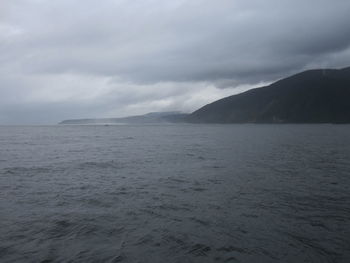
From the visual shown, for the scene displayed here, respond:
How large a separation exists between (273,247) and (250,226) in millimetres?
2627

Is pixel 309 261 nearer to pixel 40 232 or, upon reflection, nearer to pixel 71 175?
pixel 40 232

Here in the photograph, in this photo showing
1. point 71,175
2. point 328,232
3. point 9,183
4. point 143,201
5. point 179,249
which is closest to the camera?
point 179,249

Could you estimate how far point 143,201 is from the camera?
21016 millimetres

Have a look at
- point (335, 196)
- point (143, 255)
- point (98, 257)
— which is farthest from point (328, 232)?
point (98, 257)

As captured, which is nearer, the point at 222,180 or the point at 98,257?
the point at 98,257

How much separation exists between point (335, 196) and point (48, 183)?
2550 centimetres

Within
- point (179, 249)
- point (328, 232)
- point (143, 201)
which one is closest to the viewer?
point (179, 249)

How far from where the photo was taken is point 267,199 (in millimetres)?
21250

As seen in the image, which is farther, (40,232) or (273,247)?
(40,232)

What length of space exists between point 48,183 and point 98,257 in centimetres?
1705

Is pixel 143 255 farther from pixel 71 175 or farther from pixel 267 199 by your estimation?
pixel 71 175

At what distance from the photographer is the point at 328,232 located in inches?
591

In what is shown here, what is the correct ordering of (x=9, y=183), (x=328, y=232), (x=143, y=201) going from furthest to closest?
(x=9, y=183) → (x=143, y=201) → (x=328, y=232)

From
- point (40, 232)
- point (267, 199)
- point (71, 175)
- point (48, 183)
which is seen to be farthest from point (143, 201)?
point (71, 175)
